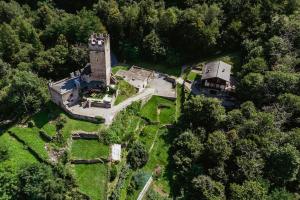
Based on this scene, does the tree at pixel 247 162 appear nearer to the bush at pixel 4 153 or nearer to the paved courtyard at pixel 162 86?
the paved courtyard at pixel 162 86

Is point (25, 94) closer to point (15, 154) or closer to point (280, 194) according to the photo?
point (15, 154)

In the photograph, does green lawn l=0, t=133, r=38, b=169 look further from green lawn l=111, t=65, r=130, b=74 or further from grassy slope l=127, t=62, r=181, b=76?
grassy slope l=127, t=62, r=181, b=76

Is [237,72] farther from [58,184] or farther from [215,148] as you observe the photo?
[58,184]

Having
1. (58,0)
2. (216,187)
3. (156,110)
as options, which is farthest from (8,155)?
(58,0)

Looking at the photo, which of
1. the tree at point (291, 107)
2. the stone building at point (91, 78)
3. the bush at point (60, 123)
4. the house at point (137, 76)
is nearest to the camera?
the bush at point (60, 123)

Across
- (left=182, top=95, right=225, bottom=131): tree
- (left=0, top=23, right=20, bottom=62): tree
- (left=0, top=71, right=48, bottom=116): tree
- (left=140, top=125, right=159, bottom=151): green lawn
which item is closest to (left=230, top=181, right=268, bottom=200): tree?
(left=182, top=95, right=225, bottom=131): tree

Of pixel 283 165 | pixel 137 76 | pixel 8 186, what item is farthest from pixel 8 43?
pixel 283 165

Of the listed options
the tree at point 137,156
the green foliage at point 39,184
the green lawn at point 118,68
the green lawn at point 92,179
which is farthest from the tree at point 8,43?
the tree at point 137,156
